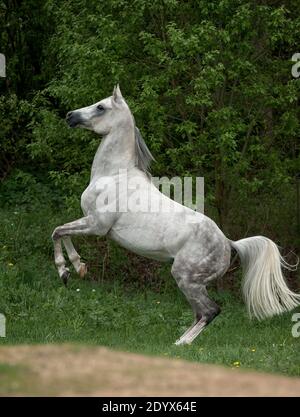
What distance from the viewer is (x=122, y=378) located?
667 centimetres

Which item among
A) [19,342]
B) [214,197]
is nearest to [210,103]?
[214,197]

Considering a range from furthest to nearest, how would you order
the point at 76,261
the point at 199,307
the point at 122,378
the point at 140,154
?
the point at 140,154
the point at 199,307
the point at 76,261
the point at 122,378

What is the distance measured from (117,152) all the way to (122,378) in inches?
161

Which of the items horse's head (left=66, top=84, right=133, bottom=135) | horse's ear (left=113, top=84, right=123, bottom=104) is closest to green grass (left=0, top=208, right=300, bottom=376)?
horse's head (left=66, top=84, right=133, bottom=135)

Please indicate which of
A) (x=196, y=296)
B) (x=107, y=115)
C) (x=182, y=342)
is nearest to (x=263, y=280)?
(x=196, y=296)

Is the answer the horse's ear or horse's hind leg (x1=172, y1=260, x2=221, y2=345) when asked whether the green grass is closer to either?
horse's hind leg (x1=172, y1=260, x2=221, y2=345)

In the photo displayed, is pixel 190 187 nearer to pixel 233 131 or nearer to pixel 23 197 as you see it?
pixel 233 131

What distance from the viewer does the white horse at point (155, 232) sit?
10055 mm

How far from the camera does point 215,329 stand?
37.5ft

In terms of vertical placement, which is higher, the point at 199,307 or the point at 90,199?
the point at 90,199

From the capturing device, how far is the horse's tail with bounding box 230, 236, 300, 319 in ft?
33.3

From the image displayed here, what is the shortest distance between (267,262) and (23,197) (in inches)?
334

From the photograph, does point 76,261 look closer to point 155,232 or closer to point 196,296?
point 155,232

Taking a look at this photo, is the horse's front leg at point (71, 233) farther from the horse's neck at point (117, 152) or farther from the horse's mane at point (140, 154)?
the horse's mane at point (140, 154)
